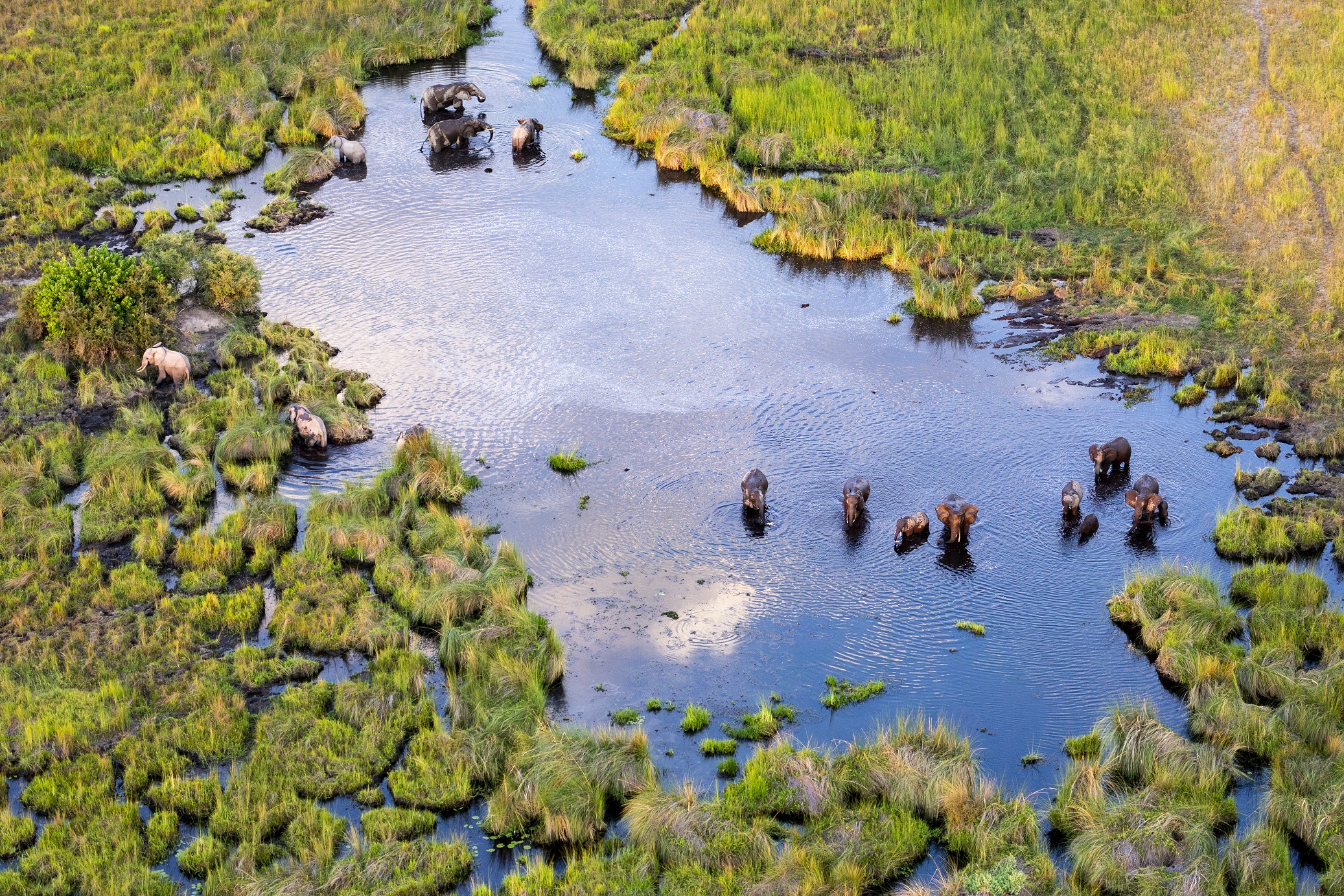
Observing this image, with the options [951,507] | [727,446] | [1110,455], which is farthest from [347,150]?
[1110,455]

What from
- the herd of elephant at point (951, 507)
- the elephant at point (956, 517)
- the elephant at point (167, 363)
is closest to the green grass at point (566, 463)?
the herd of elephant at point (951, 507)

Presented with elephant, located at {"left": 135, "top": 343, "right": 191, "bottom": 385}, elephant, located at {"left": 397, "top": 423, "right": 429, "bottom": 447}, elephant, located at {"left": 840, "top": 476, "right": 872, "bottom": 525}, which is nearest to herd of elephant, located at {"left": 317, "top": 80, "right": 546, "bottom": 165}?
elephant, located at {"left": 135, "top": 343, "right": 191, "bottom": 385}

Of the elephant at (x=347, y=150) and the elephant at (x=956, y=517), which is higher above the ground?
the elephant at (x=347, y=150)

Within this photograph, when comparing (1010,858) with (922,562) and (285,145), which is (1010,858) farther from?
(285,145)

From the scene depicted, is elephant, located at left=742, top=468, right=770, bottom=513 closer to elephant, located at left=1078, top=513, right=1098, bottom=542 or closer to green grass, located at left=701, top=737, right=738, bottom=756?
elephant, located at left=1078, top=513, right=1098, bottom=542

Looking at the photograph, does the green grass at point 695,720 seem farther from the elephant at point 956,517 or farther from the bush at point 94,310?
the bush at point 94,310

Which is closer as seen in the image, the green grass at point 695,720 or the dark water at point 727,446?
the green grass at point 695,720
